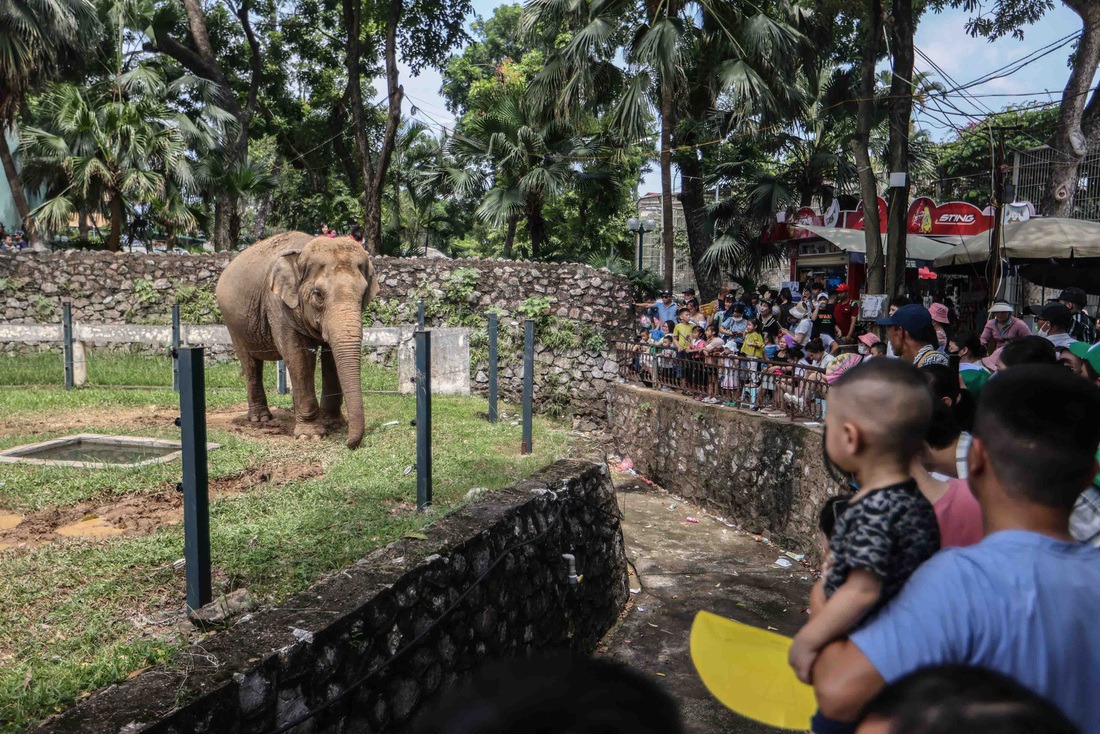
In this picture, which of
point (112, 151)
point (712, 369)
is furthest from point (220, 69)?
point (712, 369)

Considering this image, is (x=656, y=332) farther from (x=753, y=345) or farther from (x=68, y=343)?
(x=68, y=343)

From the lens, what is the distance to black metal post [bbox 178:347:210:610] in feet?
11.5

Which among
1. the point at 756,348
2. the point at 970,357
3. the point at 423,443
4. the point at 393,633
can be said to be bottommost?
the point at 393,633

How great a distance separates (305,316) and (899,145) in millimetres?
7975

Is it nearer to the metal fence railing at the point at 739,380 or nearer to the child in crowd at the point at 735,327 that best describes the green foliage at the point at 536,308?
the metal fence railing at the point at 739,380

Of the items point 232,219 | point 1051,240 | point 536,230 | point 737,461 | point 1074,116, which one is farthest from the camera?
point 232,219

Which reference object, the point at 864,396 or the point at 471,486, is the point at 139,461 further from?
the point at 864,396

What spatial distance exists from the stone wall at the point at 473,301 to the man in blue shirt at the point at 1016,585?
1348cm

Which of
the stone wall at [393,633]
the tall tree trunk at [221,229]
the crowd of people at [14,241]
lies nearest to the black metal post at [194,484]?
the stone wall at [393,633]

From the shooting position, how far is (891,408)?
5.78 feet

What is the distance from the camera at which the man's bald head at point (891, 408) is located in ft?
5.76

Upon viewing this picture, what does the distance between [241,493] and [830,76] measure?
65.7 ft

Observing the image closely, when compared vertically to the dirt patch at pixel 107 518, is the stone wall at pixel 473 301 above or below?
above

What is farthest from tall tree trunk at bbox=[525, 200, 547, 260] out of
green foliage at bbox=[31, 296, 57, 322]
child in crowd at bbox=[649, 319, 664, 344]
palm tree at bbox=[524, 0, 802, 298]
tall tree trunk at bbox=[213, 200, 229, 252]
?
green foliage at bbox=[31, 296, 57, 322]
